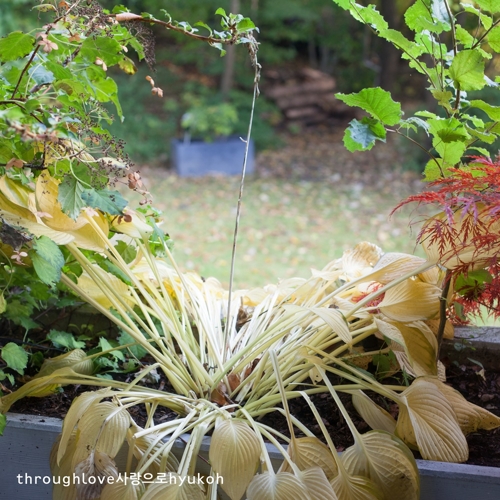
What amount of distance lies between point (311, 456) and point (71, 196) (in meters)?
0.58

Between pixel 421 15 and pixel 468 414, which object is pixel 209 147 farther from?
pixel 468 414

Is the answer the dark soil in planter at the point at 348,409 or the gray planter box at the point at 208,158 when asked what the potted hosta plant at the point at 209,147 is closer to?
the gray planter box at the point at 208,158

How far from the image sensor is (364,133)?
1.06 meters

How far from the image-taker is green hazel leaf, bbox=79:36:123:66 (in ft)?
3.43

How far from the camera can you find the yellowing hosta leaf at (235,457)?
0.95 metres

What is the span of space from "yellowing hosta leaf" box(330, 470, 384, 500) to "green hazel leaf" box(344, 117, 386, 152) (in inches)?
21.1

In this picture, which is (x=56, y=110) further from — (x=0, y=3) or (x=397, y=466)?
(x=0, y=3)

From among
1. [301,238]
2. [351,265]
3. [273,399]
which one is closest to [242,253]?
[301,238]

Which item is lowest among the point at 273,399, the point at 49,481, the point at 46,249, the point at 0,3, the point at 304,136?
the point at 49,481

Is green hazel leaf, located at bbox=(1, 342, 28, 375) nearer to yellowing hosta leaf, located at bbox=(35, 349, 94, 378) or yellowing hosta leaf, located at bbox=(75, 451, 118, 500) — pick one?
yellowing hosta leaf, located at bbox=(35, 349, 94, 378)

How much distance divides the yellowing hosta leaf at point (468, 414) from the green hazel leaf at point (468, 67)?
52 cm

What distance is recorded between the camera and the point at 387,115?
3.52 feet

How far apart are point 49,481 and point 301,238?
281 centimetres

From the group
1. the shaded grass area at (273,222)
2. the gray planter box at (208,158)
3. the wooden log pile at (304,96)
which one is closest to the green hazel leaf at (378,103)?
the shaded grass area at (273,222)
